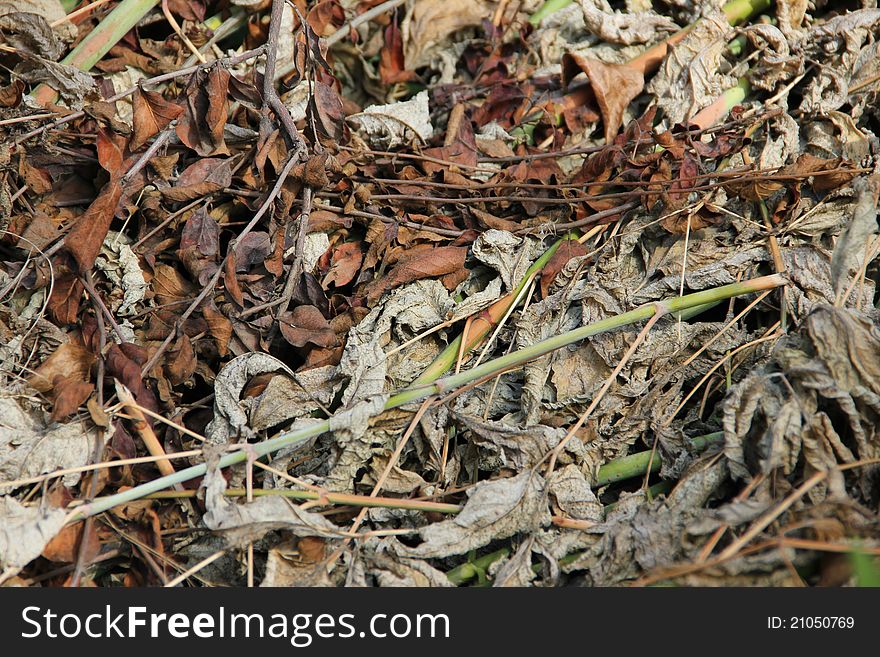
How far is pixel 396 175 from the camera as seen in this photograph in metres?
1.86

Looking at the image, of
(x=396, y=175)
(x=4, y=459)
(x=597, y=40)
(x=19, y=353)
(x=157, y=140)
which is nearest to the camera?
(x=4, y=459)

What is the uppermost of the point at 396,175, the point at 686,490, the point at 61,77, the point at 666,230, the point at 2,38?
the point at 2,38

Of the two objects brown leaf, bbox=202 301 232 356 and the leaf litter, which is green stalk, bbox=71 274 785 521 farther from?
brown leaf, bbox=202 301 232 356

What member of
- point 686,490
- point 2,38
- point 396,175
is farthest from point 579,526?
point 2,38

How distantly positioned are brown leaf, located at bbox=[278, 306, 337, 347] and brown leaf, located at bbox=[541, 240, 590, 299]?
0.55 m

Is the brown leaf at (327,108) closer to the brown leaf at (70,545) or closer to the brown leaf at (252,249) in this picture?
the brown leaf at (252,249)

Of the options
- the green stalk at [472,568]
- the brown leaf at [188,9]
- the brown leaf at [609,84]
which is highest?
the brown leaf at [188,9]

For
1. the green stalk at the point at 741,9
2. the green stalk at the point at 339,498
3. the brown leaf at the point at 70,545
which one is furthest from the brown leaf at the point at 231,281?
the green stalk at the point at 741,9

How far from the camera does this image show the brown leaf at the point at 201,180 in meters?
1.65

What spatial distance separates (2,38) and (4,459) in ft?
3.55

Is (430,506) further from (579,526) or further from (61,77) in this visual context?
(61,77)

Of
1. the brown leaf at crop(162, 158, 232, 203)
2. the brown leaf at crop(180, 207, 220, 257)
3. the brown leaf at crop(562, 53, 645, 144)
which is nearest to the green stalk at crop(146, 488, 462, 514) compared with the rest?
the brown leaf at crop(180, 207, 220, 257)

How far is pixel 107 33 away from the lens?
189cm

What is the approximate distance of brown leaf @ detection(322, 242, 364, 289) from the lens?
171 cm
